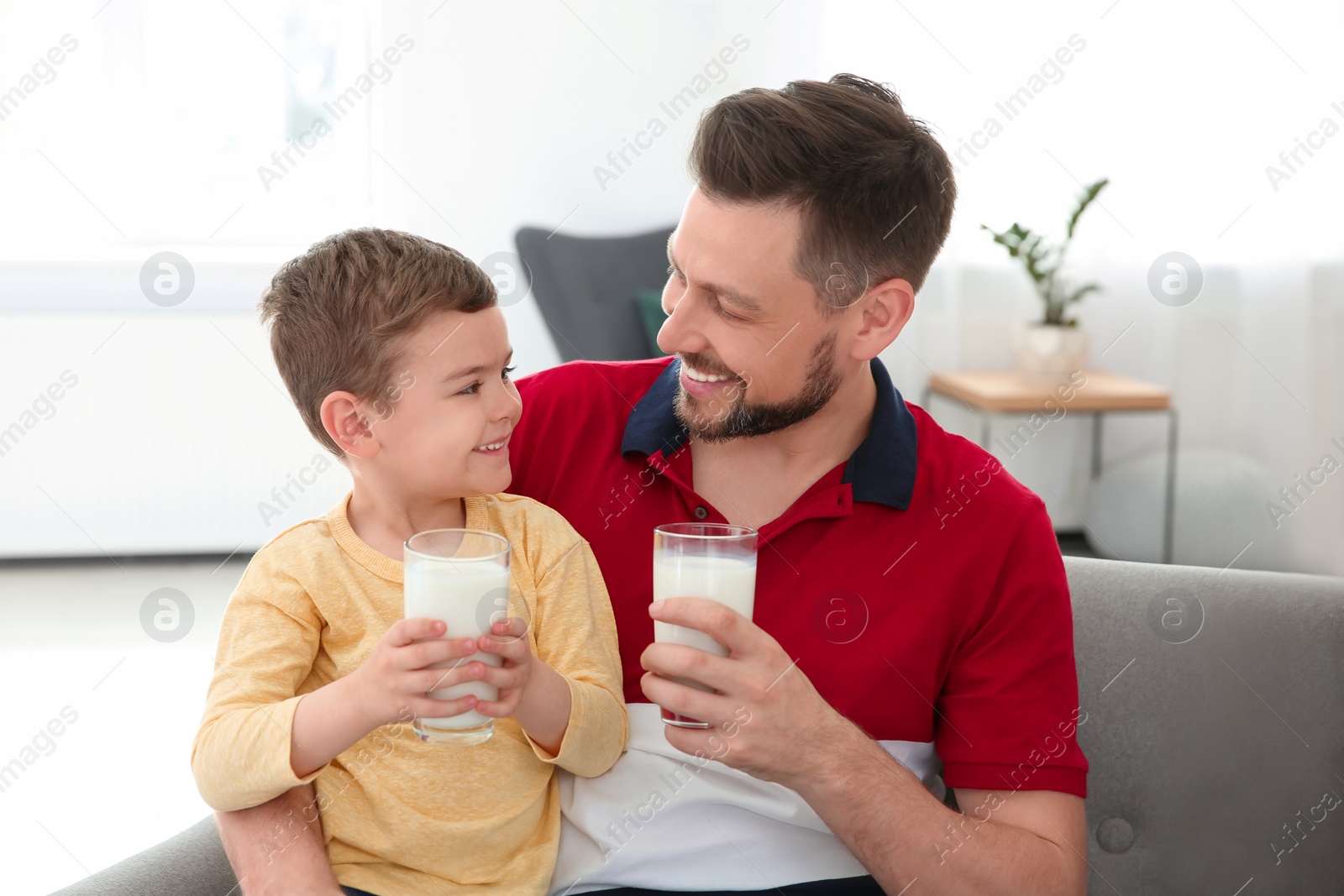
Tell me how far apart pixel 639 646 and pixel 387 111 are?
3266 mm

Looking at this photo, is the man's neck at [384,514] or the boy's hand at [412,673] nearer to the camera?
the boy's hand at [412,673]

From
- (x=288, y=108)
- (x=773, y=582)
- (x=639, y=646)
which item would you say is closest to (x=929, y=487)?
(x=773, y=582)

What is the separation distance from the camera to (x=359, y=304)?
1251 millimetres

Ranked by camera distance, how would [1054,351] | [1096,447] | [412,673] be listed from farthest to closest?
[1096,447] < [1054,351] < [412,673]

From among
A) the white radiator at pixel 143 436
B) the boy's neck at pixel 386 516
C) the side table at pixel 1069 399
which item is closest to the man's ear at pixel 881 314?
the boy's neck at pixel 386 516

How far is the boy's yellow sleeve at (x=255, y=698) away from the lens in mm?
1151

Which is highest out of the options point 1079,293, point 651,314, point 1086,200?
point 1086,200

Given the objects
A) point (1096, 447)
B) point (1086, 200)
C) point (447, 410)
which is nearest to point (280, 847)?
point (447, 410)

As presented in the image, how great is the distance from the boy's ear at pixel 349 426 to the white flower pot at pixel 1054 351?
10.7 feet

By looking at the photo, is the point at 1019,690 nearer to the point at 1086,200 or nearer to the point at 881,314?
the point at 881,314

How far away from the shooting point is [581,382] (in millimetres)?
1646

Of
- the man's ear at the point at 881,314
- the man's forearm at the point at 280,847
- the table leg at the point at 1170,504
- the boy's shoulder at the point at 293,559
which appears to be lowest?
the table leg at the point at 1170,504

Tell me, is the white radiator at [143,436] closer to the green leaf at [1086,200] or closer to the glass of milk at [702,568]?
the green leaf at [1086,200]

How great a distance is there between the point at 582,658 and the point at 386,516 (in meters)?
0.28
